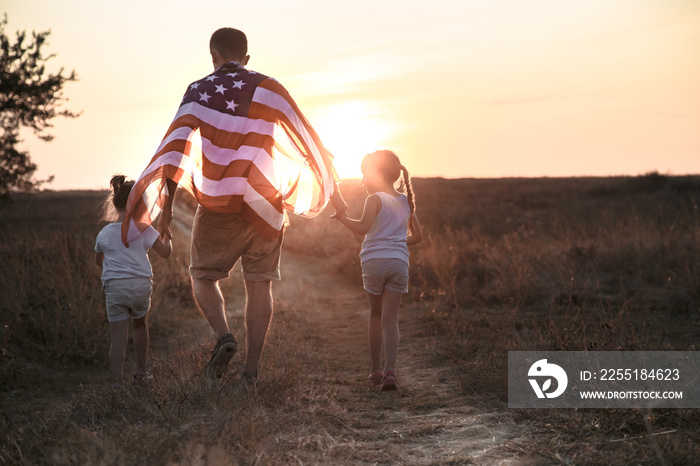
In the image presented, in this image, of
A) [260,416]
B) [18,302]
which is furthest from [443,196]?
[260,416]

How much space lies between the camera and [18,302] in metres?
7.69

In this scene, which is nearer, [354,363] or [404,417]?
[404,417]

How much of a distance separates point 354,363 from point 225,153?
290cm

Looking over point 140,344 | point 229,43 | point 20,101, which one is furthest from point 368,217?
point 20,101

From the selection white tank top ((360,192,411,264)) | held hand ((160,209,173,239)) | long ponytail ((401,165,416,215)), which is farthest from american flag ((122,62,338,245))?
long ponytail ((401,165,416,215))

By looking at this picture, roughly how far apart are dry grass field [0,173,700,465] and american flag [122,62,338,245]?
1.23m

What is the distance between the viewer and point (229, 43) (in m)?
4.98

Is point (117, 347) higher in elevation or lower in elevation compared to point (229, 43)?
lower

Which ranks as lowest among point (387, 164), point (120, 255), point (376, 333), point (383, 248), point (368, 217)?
point (376, 333)

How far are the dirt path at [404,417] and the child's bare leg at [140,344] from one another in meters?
1.27

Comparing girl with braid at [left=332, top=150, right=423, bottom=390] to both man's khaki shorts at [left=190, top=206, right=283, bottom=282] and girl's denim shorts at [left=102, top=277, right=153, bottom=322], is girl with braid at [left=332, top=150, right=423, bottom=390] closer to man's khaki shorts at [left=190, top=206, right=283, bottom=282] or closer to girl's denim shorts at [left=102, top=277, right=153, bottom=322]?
man's khaki shorts at [left=190, top=206, right=283, bottom=282]

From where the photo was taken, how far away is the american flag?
4.75 metres

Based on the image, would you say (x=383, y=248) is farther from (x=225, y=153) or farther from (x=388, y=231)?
(x=225, y=153)

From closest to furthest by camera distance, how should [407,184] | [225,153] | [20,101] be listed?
[225,153]
[407,184]
[20,101]
